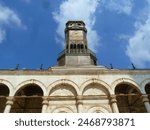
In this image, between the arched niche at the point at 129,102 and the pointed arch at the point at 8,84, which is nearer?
the pointed arch at the point at 8,84

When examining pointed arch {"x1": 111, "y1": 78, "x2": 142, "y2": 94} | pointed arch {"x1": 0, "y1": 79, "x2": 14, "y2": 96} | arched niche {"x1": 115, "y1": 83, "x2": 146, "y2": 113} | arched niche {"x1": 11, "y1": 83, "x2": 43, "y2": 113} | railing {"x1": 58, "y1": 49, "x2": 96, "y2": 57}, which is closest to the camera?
pointed arch {"x1": 0, "y1": 79, "x2": 14, "y2": 96}

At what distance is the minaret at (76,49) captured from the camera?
2672 cm

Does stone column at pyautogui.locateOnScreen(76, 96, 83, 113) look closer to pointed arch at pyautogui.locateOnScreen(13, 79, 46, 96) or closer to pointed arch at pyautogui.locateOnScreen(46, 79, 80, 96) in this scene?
pointed arch at pyautogui.locateOnScreen(46, 79, 80, 96)

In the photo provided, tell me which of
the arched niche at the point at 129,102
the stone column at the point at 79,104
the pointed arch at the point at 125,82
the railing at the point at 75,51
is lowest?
the stone column at the point at 79,104

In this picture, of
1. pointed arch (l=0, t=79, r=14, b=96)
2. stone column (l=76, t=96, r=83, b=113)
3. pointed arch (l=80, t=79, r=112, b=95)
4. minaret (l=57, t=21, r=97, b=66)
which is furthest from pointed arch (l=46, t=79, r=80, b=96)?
minaret (l=57, t=21, r=97, b=66)

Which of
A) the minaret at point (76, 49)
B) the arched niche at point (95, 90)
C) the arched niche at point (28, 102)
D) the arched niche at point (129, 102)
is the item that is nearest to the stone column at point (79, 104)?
the arched niche at point (95, 90)

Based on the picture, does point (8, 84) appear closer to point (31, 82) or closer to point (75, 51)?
point (31, 82)

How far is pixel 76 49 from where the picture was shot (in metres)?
28.3

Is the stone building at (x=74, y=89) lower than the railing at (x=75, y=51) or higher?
lower

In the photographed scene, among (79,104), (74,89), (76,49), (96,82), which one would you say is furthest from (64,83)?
(76,49)

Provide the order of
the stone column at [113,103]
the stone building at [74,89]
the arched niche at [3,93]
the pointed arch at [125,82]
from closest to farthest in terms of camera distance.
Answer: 1. the stone column at [113,103]
2. the stone building at [74,89]
3. the pointed arch at [125,82]
4. the arched niche at [3,93]

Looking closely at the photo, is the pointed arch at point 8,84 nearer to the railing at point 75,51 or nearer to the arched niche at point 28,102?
the arched niche at point 28,102

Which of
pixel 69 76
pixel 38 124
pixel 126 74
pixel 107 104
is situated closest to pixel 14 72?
pixel 69 76

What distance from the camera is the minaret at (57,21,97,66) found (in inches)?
1052
